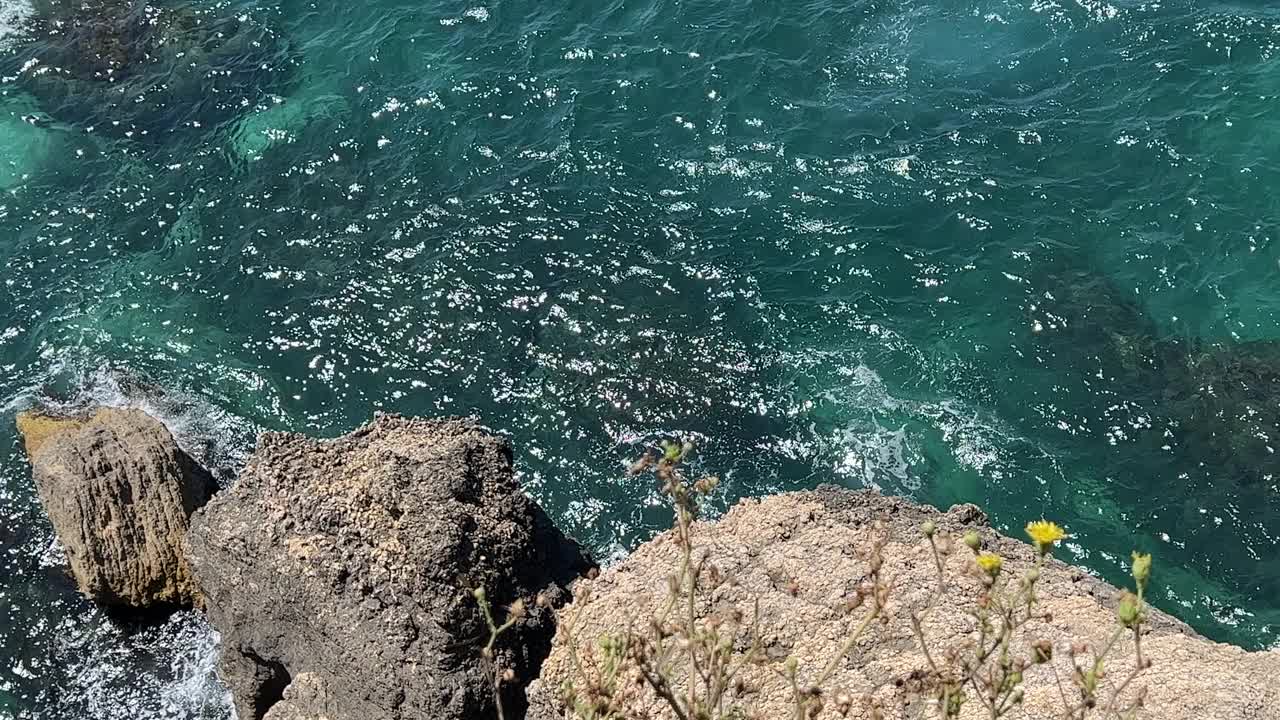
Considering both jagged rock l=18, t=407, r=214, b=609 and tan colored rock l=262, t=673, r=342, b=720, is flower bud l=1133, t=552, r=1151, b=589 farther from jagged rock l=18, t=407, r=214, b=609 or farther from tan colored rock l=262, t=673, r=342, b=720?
jagged rock l=18, t=407, r=214, b=609

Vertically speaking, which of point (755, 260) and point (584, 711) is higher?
point (584, 711)

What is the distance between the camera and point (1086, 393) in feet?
47.4

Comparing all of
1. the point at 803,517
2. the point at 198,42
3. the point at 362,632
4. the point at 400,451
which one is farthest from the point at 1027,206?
the point at 198,42

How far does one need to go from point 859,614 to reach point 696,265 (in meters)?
8.49

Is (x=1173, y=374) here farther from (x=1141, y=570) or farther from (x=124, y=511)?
(x=124, y=511)

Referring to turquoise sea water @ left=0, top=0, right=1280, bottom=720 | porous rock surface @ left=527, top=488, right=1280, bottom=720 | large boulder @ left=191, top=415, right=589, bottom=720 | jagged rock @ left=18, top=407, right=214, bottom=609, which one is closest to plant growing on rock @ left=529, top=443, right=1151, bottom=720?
porous rock surface @ left=527, top=488, right=1280, bottom=720

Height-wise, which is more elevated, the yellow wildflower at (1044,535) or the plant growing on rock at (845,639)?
the yellow wildflower at (1044,535)

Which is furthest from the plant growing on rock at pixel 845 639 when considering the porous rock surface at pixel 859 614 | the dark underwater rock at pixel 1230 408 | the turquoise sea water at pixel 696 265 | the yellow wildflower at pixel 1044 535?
the dark underwater rock at pixel 1230 408

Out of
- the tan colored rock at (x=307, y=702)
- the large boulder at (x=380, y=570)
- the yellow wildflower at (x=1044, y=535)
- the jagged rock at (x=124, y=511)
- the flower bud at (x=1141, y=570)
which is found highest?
the flower bud at (x=1141, y=570)

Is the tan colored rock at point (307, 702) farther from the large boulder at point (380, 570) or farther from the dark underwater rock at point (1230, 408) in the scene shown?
the dark underwater rock at point (1230, 408)

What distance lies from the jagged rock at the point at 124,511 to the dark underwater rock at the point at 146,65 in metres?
7.98

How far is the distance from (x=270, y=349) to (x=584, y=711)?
40.4 ft

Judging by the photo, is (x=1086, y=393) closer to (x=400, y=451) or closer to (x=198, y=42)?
(x=400, y=451)

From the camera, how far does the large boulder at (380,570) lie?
29.2ft
